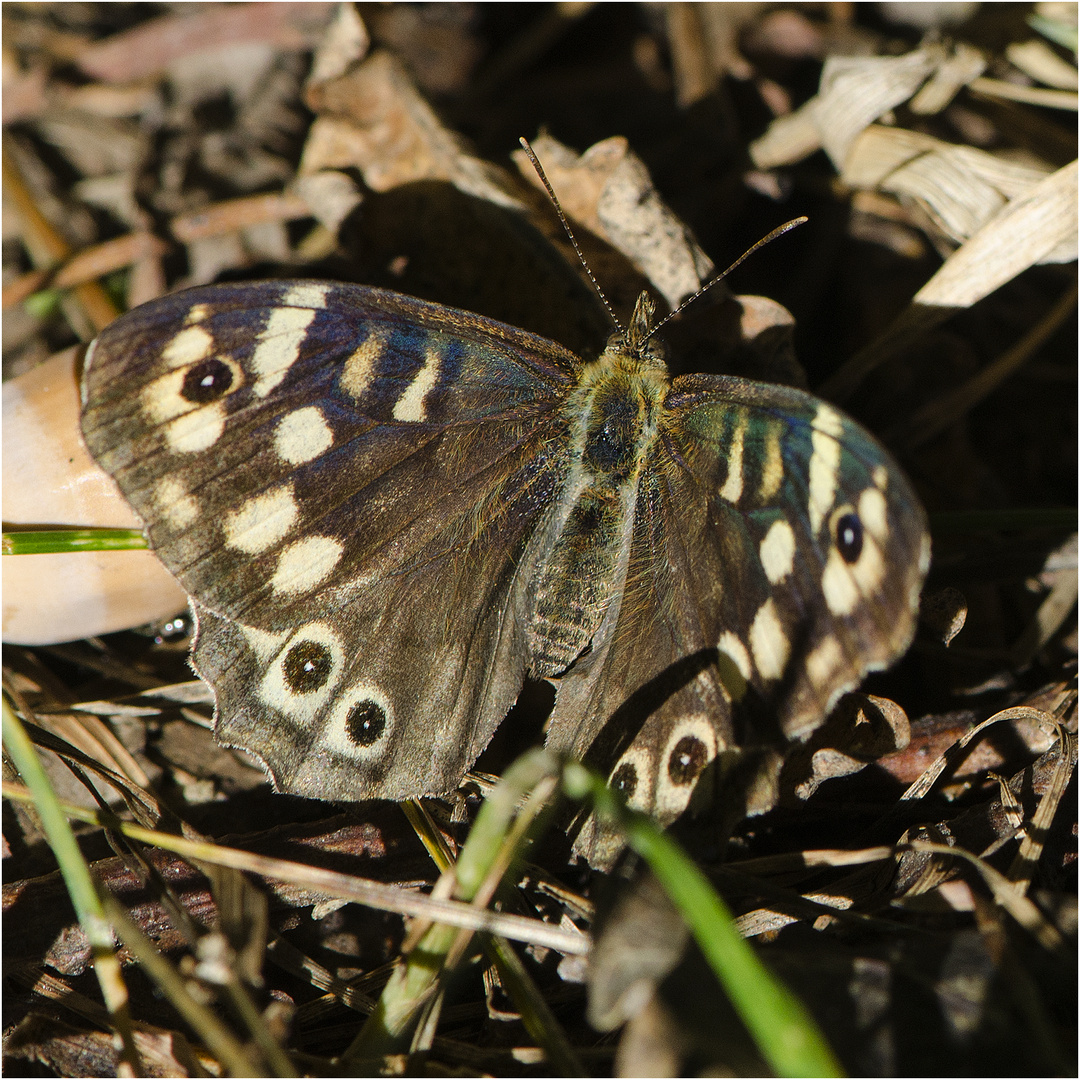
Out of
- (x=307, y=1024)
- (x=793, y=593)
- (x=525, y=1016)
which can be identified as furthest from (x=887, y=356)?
(x=307, y=1024)

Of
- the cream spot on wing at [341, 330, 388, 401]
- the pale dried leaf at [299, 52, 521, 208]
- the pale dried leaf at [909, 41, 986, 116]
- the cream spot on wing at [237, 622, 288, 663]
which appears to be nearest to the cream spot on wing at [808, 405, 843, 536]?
the cream spot on wing at [341, 330, 388, 401]

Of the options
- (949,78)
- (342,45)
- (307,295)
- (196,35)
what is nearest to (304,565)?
(307,295)

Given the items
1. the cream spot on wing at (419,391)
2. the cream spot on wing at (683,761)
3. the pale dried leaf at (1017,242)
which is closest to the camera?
the cream spot on wing at (683,761)

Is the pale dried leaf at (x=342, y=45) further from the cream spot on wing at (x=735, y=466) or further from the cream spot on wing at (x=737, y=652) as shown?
the cream spot on wing at (x=737, y=652)

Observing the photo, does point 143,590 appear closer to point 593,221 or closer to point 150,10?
point 593,221

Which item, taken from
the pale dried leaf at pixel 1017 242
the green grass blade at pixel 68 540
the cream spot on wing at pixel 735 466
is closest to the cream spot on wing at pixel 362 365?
the green grass blade at pixel 68 540

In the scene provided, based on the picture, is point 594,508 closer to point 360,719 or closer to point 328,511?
point 328,511

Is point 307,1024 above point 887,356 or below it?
below

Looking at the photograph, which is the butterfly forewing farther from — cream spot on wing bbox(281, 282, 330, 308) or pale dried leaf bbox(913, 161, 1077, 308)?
pale dried leaf bbox(913, 161, 1077, 308)
